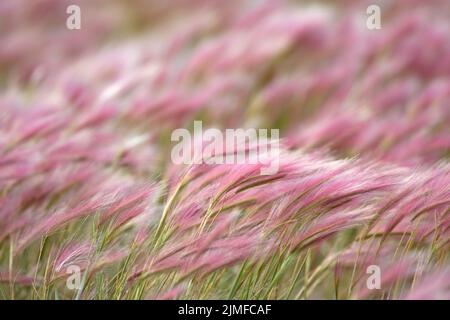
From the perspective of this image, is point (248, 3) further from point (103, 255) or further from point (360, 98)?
point (103, 255)

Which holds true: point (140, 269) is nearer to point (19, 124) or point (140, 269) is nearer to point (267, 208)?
point (267, 208)

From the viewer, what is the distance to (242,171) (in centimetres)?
132

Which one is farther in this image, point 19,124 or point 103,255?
point 19,124

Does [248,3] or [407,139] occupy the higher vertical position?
[248,3]

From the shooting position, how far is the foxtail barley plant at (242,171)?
4.42 ft

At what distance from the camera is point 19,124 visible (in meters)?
1.60

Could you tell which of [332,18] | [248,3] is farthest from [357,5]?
[248,3]

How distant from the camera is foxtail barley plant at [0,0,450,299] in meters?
1.35

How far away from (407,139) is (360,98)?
251 mm

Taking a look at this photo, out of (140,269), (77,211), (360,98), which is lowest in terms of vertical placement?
(140,269)

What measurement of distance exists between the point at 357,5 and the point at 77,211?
1325 mm
